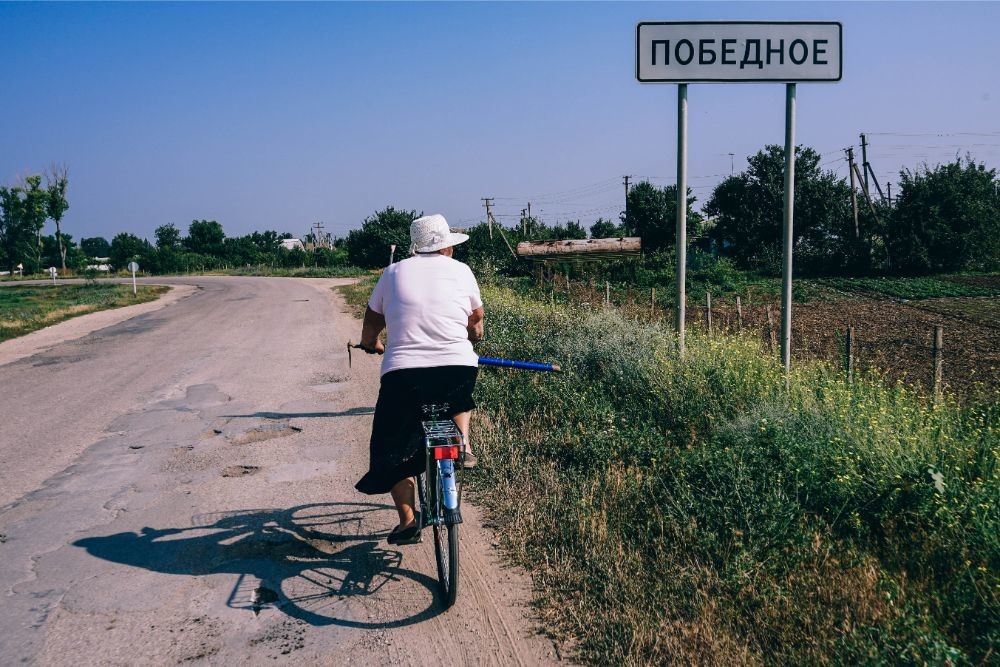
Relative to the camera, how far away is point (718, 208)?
1709 inches

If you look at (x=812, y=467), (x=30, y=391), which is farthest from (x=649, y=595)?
(x=30, y=391)

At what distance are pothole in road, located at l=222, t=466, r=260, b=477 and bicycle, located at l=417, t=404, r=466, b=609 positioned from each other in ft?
8.57

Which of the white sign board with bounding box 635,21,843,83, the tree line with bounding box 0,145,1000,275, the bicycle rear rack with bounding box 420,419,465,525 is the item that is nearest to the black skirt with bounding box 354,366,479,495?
the bicycle rear rack with bounding box 420,419,465,525

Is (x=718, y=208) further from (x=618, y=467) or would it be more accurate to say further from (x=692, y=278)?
(x=618, y=467)

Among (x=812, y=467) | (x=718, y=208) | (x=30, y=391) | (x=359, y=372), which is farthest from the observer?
(x=718, y=208)

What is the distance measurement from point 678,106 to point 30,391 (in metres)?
8.84

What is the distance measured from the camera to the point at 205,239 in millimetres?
93938

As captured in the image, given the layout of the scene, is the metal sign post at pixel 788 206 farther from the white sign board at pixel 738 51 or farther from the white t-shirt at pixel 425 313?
the white t-shirt at pixel 425 313

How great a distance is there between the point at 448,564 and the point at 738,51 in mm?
4989

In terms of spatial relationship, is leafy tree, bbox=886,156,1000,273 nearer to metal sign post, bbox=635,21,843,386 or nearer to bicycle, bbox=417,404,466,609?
metal sign post, bbox=635,21,843,386

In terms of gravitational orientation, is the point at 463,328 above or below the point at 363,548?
above

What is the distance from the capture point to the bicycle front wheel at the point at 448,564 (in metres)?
3.52

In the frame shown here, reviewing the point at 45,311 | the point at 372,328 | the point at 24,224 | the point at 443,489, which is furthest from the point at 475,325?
the point at 24,224

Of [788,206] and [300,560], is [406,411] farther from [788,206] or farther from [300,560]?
[788,206]
